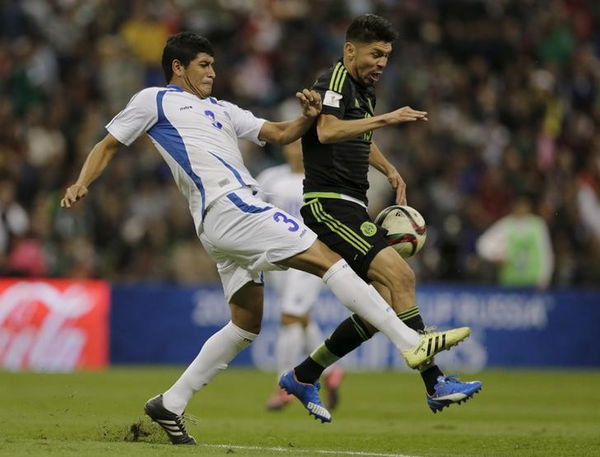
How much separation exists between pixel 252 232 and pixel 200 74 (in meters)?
1.22

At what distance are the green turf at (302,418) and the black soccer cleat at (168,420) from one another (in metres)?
0.14

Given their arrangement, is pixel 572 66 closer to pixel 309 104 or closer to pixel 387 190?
pixel 387 190

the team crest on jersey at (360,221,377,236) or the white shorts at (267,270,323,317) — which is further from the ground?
the team crest on jersey at (360,221,377,236)

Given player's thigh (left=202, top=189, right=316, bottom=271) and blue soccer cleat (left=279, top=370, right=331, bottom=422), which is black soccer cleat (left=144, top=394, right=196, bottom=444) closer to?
blue soccer cleat (left=279, top=370, right=331, bottom=422)

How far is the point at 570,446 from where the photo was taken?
9430 millimetres

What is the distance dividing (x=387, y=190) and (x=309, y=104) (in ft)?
38.0

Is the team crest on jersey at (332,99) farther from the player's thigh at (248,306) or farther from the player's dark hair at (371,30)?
the player's thigh at (248,306)

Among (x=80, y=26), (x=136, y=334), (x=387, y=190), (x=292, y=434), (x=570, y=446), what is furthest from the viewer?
(x=80, y=26)

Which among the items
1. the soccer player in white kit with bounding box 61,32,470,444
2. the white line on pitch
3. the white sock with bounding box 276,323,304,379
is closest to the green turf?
the white line on pitch

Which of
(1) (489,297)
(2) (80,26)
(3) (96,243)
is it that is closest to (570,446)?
(1) (489,297)

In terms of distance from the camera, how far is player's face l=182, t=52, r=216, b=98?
9062mm

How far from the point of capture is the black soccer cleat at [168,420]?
9023 millimetres

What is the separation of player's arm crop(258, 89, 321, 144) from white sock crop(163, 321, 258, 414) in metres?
1.29

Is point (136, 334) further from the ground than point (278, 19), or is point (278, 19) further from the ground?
point (278, 19)
